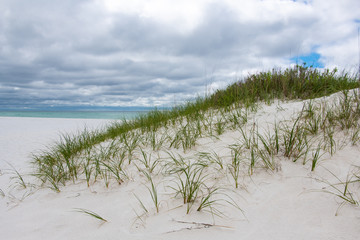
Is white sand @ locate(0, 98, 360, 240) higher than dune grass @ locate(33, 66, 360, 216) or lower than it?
lower

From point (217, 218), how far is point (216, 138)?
5.62ft

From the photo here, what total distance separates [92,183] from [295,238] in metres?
2.39

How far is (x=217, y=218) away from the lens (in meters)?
1.73

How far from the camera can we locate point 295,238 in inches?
56.7

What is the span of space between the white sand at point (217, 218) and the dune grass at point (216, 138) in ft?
0.43

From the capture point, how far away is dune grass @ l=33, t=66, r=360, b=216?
2.34m

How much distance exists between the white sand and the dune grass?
0.43 feet

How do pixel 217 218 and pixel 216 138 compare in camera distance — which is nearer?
pixel 217 218

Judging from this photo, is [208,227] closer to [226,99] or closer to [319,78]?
[226,99]

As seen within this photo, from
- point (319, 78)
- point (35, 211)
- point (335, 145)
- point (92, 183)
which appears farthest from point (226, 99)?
point (35, 211)

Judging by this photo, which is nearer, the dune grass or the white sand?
the white sand

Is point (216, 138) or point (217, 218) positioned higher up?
Result: point (216, 138)

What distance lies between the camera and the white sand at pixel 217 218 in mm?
1557

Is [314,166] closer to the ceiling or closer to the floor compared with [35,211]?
closer to the ceiling
